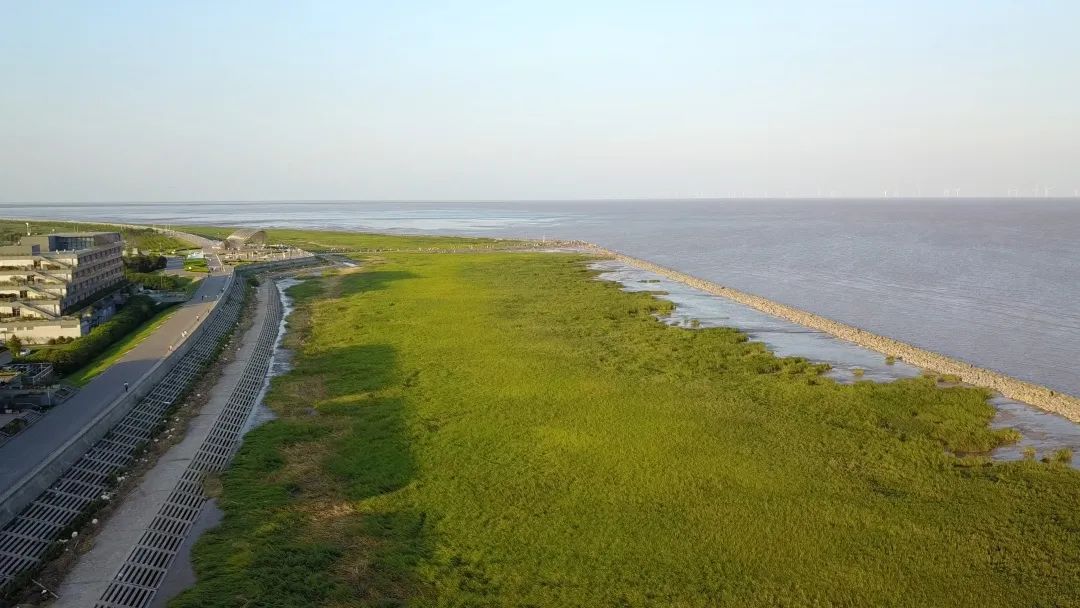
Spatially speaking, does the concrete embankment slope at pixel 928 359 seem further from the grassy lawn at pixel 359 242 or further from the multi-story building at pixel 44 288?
the grassy lawn at pixel 359 242

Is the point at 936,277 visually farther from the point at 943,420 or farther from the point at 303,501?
the point at 303,501

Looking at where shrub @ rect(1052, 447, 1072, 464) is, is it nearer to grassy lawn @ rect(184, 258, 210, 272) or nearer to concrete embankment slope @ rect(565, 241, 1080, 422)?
concrete embankment slope @ rect(565, 241, 1080, 422)

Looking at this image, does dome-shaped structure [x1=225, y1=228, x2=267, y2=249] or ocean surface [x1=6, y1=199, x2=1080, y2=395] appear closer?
ocean surface [x1=6, y1=199, x2=1080, y2=395]

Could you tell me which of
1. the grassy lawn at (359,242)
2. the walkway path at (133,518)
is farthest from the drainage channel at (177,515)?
the grassy lawn at (359,242)

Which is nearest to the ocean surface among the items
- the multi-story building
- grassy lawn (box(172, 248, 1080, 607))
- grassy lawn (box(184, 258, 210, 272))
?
grassy lawn (box(172, 248, 1080, 607))

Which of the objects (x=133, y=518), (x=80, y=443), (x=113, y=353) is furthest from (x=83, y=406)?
(x=113, y=353)

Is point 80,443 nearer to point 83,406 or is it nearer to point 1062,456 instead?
point 83,406
